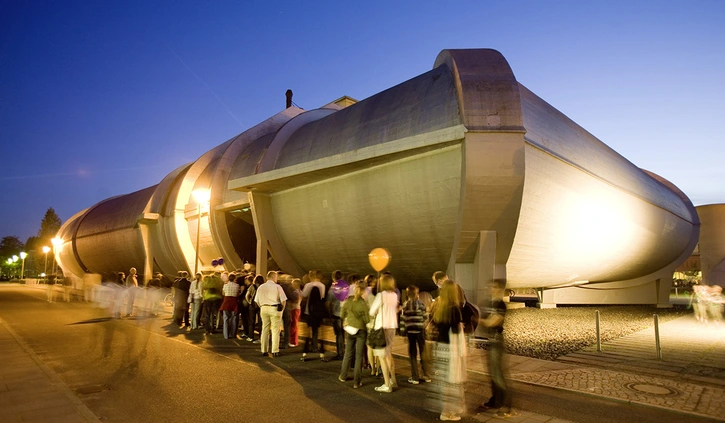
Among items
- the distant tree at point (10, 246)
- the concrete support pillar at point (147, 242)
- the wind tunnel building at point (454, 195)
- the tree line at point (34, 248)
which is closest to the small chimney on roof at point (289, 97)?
the wind tunnel building at point (454, 195)

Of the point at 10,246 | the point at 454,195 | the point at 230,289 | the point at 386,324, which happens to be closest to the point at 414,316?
the point at 386,324

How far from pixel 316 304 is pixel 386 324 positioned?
10.6 ft

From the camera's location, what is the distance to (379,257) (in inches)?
648

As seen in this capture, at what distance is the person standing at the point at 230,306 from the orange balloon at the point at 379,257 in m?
5.87

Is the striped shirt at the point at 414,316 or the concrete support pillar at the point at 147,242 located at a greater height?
the concrete support pillar at the point at 147,242

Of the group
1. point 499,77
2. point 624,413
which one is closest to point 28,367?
point 624,413

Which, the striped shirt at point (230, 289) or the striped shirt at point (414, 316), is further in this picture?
the striped shirt at point (230, 289)

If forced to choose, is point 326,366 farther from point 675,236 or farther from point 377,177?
point 675,236

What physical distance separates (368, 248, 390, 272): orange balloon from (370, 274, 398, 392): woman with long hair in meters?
9.32

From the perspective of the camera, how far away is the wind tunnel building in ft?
42.7

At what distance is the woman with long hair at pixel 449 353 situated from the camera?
219 inches

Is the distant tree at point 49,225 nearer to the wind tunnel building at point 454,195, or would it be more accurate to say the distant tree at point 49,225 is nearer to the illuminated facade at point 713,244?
the wind tunnel building at point 454,195

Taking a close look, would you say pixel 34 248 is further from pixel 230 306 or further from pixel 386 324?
pixel 386 324

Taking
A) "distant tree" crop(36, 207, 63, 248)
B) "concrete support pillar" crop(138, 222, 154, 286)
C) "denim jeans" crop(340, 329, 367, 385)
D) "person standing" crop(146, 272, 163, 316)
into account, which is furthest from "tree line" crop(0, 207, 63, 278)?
"denim jeans" crop(340, 329, 367, 385)
